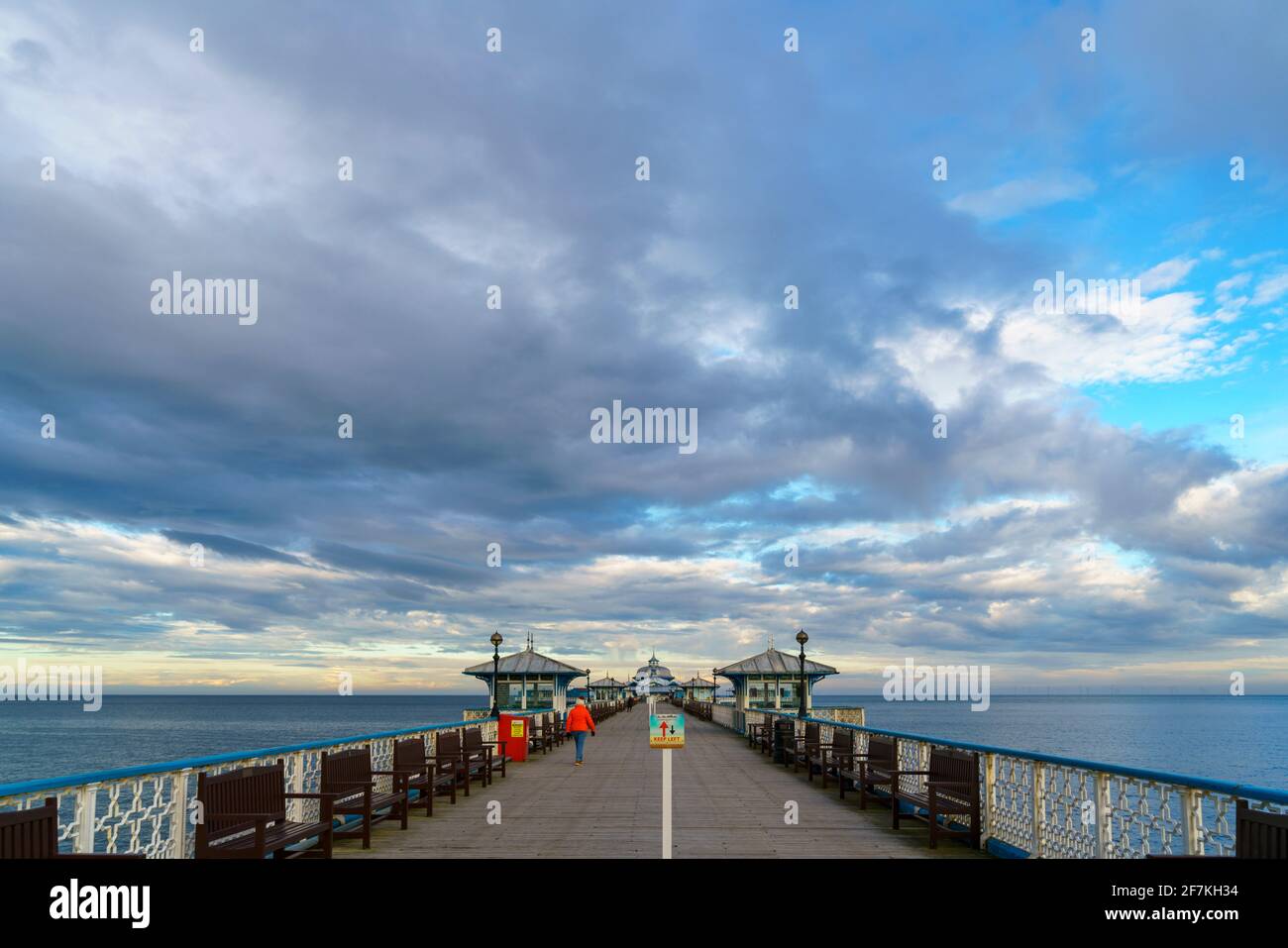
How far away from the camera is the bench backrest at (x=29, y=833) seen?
431cm

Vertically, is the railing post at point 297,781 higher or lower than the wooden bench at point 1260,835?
lower

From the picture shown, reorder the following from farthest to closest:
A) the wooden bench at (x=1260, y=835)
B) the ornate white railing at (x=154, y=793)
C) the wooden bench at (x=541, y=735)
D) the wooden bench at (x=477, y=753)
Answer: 1. the wooden bench at (x=541, y=735)
2. the wooden bench at (x=477, y=753)
3. the ornate white railing at (x=154, y=793)
4. the wooden bench at (x=1260, y=835)

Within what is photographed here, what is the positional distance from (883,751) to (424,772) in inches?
254

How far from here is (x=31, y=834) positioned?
4422mm

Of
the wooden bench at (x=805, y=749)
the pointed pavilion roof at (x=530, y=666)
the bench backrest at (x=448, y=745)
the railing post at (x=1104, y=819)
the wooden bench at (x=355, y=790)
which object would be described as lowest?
the pointed pavilion roof at (x=530, y=666)

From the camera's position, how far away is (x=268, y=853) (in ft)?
25.5

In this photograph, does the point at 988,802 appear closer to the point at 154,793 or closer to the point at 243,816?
the point at 243,816

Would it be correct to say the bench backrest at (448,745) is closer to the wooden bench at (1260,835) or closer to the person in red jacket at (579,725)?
the person in red jacket at (579,725)

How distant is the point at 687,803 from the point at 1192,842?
8.24 m

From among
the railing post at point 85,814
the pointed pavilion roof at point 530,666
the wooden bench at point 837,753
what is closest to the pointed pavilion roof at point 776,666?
the pointed pavilion roof at point 530,666

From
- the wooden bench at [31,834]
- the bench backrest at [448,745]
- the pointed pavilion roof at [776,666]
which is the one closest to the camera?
the wooden bench at [31,834]

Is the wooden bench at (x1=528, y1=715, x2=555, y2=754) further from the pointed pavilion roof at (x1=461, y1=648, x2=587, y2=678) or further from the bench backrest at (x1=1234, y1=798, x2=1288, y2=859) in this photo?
the pointed pavilion roof at (x1=461, y1=648, x2=587, y2=678)
